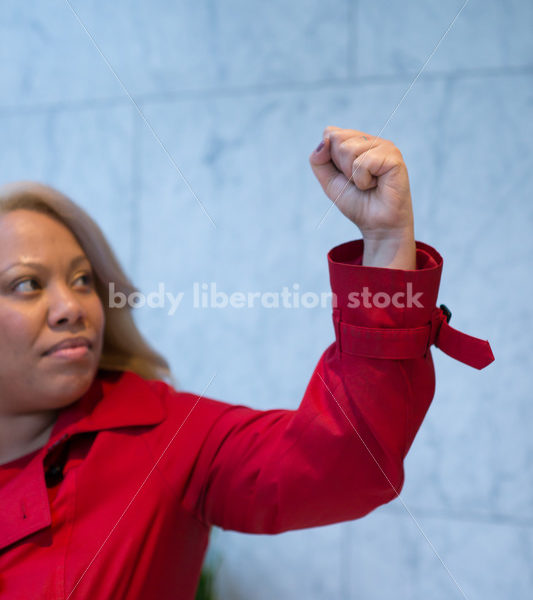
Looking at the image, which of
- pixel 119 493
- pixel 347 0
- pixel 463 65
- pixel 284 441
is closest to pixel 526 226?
pixel 463 65

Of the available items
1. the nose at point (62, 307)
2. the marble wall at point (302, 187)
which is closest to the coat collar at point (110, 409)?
the nose at point (62, 307)

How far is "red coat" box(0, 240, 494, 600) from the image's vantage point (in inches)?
21.2

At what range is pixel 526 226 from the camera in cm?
101

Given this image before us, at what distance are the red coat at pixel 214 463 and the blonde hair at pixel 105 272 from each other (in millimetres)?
102

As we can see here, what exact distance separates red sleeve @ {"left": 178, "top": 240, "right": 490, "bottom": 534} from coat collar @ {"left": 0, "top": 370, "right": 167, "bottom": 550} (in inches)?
5.2

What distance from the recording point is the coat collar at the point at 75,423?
59 centimetres

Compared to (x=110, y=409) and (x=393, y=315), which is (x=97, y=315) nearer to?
(x=110, y=409)

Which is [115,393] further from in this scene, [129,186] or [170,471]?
[129,186]

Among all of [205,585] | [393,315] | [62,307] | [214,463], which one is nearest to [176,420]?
[214,463]

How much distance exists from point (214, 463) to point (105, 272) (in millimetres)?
281

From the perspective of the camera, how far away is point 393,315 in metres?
0.53

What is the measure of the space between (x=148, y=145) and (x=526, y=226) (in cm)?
70

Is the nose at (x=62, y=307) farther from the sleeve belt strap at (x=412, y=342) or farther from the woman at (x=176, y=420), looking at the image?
the sleeve belt strap at (x=412, y=342)

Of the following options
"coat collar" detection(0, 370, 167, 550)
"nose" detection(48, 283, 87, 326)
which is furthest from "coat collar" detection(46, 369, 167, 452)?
"nose" detection(48, 283, 87, 326)
